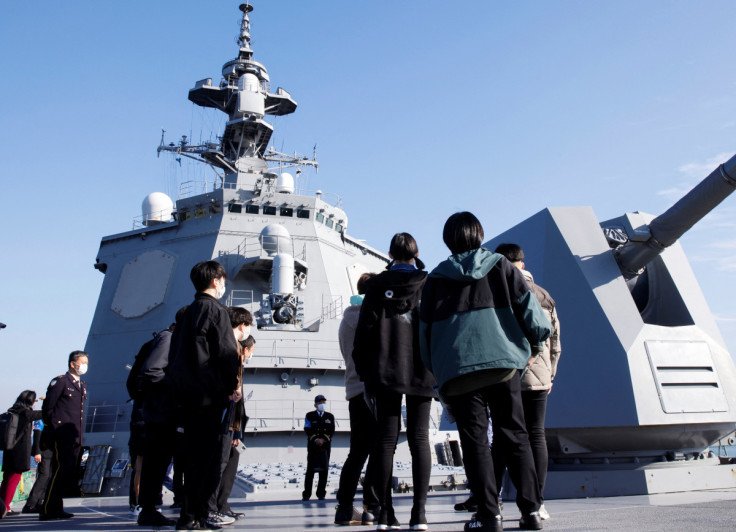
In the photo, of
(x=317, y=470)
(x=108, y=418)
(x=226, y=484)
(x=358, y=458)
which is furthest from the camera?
(x=108, y=418)

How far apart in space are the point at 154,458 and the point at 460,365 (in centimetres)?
199

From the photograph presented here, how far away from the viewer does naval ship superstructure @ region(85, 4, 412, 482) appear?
11898 millimetres

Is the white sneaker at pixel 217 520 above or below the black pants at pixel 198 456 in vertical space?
below

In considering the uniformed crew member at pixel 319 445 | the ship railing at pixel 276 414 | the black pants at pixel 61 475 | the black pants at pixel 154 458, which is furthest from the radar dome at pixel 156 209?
the black pants at pixel 154 458

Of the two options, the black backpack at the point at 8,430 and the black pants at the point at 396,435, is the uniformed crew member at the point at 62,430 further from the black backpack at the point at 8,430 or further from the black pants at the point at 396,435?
the black pants at the point at 396,435

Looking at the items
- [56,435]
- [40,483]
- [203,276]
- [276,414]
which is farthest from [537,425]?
[276,414]

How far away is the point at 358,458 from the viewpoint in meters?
3.29

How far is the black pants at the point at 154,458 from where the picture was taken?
3.45 m

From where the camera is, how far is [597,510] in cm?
298

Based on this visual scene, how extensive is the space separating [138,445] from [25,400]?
3.41 feet

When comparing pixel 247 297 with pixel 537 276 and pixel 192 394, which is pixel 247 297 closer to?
pixel 537 276

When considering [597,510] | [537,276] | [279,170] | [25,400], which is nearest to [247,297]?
[279,170]

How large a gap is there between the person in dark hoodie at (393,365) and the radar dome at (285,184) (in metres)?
13.9

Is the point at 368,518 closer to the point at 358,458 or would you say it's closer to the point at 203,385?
the point at 358,458
